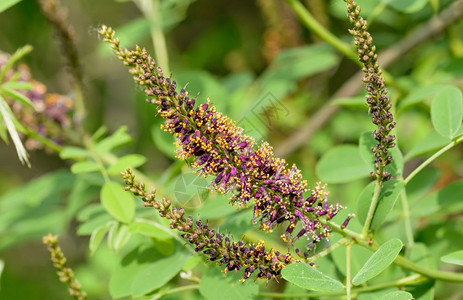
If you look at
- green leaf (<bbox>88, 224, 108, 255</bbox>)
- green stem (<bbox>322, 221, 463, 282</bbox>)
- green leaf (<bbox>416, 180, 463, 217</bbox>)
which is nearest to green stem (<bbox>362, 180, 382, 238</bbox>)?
green stem (<bbox>322, 221, 463, 282</bbox>)

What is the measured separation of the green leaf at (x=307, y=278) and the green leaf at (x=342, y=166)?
554 millimetres

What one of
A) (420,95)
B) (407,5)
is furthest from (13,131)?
(407,5)

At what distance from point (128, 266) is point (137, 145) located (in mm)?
1776

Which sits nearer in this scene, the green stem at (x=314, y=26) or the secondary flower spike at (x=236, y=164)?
the secondary flower spike at (x=236, y=164)

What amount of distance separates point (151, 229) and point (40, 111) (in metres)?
0.68

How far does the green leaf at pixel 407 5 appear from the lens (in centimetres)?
172

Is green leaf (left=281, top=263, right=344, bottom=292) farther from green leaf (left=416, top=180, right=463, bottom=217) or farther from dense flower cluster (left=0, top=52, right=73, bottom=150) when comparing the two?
dense flower cluster (left=0, top=52, right=73, bottom=150)

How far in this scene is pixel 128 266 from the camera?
1420mm

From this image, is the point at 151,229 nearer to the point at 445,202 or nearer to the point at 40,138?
the point at 40,138

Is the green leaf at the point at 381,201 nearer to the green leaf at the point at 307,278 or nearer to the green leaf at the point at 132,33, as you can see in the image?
the green leaf at the point at 307,278

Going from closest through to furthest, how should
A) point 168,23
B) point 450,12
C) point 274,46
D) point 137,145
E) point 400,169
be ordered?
1. point 400,169
2. point 450,12
3. point 168,23
4. point 274,46
5. point 137,145

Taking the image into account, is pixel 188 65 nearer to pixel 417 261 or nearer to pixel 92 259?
pixel 92 259

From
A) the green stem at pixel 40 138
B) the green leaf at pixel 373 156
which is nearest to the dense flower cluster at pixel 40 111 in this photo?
the green stem at pixel 40 138

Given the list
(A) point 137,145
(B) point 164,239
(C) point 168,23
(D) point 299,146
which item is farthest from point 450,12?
(A) point 137,145
